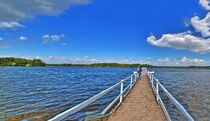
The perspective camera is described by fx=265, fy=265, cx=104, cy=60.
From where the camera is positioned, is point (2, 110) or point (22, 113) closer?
point (22, 113)

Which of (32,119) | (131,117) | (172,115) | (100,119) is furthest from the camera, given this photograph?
(172,115)

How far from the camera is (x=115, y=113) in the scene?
9234 mm

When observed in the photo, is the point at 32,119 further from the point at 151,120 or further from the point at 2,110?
the point at 151,120

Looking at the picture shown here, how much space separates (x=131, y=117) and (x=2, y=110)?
8.09 metres

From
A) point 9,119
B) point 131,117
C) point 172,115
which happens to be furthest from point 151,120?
point 9,119

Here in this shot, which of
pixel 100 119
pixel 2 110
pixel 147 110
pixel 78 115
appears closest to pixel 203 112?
pixel 147 110

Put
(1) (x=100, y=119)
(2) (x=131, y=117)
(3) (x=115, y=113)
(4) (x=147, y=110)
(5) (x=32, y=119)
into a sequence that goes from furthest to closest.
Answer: (5) (x=32, y=119) → (4) (x=147, y=110) → (3) (x=115, y=113) → (2) (x=131, y=117) → (1) (x=100, y=119)

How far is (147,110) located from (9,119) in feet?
19.8

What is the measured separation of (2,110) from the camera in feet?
45.1

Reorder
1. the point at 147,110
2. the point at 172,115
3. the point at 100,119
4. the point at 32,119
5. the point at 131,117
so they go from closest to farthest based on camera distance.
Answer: the point at 100,119, the point at 131,117, the point at 147,110, the point at 32,119, the point at 172,115

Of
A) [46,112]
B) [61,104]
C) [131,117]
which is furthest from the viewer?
[61,104]

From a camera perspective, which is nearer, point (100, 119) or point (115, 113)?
point (100, 119)

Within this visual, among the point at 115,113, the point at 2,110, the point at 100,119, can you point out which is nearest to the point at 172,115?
the point at 115,113

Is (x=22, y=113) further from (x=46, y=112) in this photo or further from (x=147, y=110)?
(x=147, y=110)
